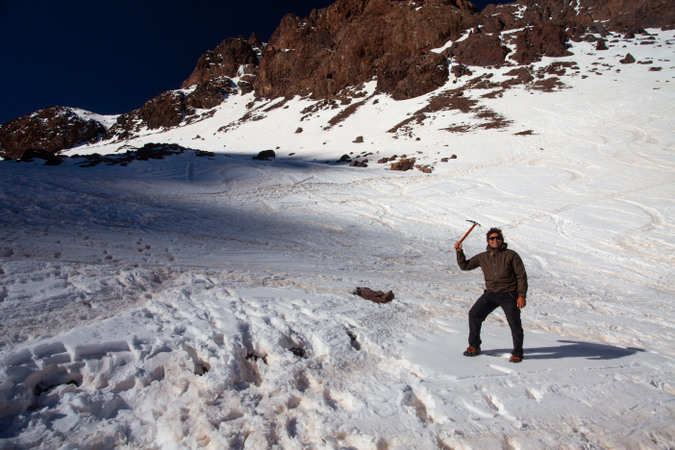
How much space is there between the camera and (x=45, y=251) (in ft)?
18.8

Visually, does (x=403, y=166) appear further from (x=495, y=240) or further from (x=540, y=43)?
(x=540, y=43)

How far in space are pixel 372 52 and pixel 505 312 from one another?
61.5m

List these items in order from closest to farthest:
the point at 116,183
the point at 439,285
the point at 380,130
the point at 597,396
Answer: the point at 597,396
the point at 439,285
the point at 116,183
the point at 380,130

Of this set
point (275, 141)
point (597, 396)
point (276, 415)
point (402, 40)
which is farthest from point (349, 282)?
point (402, 40)

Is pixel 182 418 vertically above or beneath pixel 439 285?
above

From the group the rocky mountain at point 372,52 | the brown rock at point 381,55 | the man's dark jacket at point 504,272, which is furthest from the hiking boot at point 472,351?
the brown rock at point 381,55

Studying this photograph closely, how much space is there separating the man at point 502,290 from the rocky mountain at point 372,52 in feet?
138

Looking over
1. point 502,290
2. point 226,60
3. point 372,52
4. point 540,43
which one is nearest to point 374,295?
point 502,290

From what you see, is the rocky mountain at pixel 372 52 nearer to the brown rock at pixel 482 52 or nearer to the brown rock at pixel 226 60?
the brown rock at pixel 482 52

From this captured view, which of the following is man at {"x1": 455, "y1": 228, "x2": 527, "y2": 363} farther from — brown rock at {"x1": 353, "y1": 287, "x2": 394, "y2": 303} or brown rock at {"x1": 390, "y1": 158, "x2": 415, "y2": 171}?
brown rock at {"x1": 390, "y1": 158, "x2": 415, "y2": 171}

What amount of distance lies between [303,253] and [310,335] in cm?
358

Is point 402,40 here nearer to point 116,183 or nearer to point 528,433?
point 116,183

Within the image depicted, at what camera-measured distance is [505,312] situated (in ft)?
12.0

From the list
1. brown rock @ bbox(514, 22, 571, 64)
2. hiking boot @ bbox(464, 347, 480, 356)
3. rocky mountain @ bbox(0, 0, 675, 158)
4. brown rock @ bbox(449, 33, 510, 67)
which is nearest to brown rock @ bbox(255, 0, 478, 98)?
rocky mountain @ bbox(0, 0, 675, 158)
